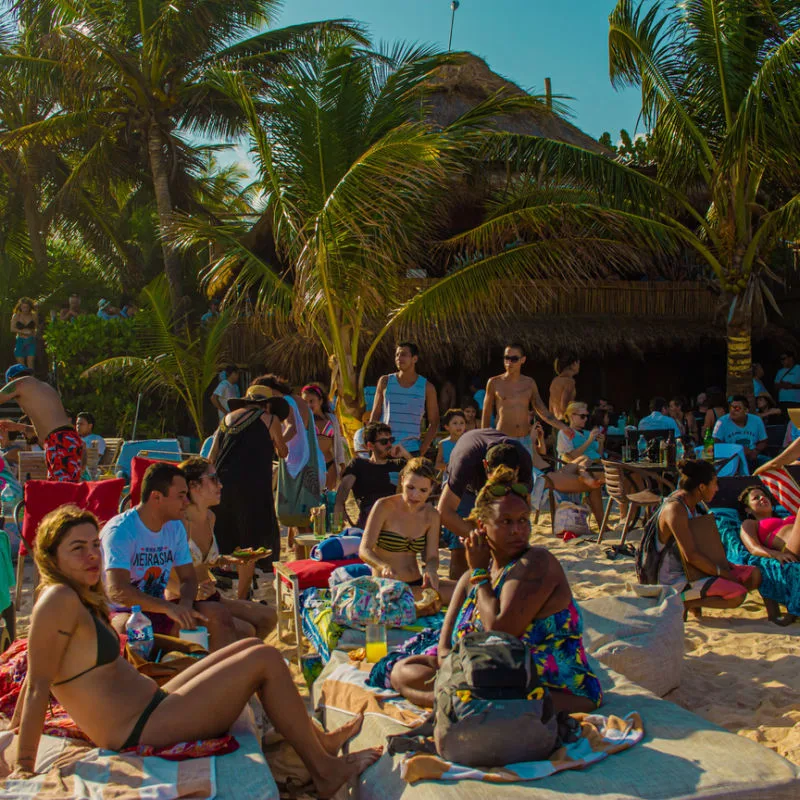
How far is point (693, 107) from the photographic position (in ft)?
38.5

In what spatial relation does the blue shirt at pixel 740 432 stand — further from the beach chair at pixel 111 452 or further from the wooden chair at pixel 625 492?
the beach chair at pixel 111 452

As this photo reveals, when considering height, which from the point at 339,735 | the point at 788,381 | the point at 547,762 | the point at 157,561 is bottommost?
the point at 339,735

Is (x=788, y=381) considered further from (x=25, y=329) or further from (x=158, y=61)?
(x=25, y=329)

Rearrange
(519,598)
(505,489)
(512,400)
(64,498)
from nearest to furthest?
1. (519,598)
2. (505,489)
3. (64,498)
4. (512,400)

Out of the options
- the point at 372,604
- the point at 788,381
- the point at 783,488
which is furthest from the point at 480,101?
the point at 372,604

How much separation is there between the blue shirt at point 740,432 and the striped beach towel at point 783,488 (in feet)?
Answer: 9.68

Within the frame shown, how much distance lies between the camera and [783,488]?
6230mm

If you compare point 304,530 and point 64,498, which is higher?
point 64,498

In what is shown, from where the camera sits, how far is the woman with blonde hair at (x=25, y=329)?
619 inches

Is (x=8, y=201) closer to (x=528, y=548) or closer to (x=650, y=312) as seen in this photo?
(x=650, y=312)

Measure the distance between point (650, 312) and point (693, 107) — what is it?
13.5 ft

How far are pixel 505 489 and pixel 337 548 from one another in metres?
2.53

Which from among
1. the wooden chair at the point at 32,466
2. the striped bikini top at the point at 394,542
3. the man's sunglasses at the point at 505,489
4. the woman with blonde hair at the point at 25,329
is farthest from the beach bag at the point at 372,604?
the woman with blonde hair at the point at 25,329

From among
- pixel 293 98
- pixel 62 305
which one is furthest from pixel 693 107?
pixel 62 305
